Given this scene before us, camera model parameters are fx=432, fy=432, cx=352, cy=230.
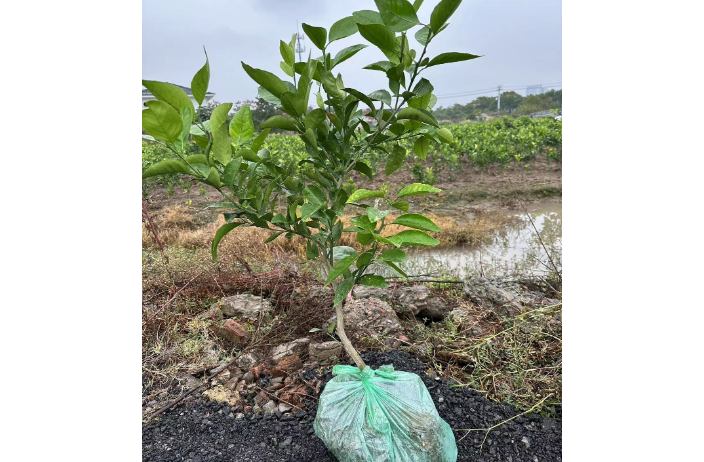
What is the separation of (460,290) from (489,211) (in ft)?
11.5

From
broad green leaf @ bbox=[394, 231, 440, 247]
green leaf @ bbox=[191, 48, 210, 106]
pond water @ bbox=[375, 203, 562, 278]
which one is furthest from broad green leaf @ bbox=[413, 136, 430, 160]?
pond water @ bbox=[375, 203, 562, 278]

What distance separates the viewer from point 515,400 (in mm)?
1627

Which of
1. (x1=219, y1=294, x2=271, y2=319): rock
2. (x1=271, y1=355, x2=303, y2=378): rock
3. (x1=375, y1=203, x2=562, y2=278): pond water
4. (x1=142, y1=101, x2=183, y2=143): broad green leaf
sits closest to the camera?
(x1=142, y1=101, x2=183, y2=143): broad green leaf

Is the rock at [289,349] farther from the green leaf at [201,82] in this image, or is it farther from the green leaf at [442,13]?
the green leaf at [442,13]

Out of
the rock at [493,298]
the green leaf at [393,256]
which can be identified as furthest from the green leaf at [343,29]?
the rock at [493,298]

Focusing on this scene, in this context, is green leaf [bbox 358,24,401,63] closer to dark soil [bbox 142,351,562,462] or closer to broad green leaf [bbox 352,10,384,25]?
broad green leaf [bbox 352,10,384,25]

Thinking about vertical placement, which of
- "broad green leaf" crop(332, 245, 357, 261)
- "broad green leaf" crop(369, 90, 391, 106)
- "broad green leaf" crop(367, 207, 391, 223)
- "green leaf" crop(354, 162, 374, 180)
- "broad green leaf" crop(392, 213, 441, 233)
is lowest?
"broad green leaf" crop(332, 245, 357, 261)

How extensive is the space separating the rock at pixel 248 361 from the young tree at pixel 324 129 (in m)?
0.72

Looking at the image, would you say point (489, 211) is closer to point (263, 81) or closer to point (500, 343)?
point (500, 343)

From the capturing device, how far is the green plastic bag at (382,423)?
1.24 meters

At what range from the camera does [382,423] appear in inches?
49.1

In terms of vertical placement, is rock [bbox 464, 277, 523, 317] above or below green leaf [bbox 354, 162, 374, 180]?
below

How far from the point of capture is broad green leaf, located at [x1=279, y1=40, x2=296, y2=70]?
112cm

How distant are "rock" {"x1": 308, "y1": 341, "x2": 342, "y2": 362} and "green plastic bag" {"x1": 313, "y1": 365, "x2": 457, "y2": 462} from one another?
55 centimetres
